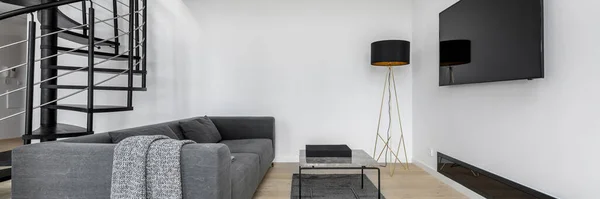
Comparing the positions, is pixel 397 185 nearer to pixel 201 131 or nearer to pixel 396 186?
pixel 396 186

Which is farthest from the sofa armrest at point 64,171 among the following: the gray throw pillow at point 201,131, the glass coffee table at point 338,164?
the gray throw pillow at point 201,131

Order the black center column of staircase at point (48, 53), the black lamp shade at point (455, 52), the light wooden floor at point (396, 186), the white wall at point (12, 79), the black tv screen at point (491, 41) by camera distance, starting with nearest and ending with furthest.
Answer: the black tv screen at point (491, 41)
the black center column of staircase at point (48, 53)
the black lamp shade at point (455, 52)
the light wooden floor at point (396, 186)
the white wall at point (12, 79)

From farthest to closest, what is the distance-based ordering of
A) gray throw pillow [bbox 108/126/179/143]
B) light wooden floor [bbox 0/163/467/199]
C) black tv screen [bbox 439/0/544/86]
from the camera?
1. light wooden floor [bbox 0/163/467/199]
2. gray throw pillow [bbox 108/126/179/143]
3. black tv screen [bbox 439/0/544/86]

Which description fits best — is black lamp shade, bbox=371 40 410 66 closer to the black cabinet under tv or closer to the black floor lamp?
the black floor lamp

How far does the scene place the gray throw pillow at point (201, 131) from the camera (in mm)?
3097

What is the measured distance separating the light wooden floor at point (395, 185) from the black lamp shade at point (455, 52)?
1232mm

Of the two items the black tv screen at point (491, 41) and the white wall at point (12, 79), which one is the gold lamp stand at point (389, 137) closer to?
the black tv screen at point (491, 41)

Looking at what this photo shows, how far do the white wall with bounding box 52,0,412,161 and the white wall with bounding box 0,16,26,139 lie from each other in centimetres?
291

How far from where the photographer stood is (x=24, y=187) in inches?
65.1

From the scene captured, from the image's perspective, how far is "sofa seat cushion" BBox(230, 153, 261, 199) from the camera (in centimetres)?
199

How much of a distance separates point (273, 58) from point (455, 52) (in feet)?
7.46

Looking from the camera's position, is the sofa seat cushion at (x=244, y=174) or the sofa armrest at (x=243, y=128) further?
the sofa armrest at (x=243, y=128)

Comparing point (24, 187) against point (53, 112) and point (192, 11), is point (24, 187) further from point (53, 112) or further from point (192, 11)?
point (192, 11)

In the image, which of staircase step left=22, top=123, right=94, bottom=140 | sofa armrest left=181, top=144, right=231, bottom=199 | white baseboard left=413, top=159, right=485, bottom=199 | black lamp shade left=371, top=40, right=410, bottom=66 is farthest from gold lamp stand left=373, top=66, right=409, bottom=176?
staircase step left=22, top=123, right=94, bottom=140
